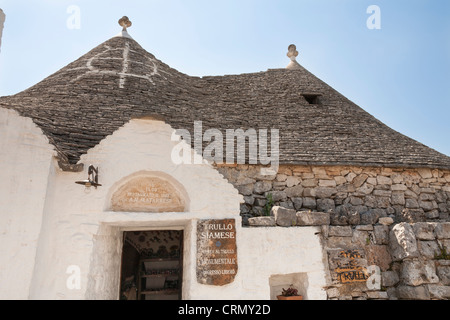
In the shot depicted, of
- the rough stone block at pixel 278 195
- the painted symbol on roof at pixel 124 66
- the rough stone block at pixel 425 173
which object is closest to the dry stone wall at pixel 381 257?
the rough stone block at pixel 278 195

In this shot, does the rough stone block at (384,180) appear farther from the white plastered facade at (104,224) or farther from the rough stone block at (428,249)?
the white plastered facade at (104,224)

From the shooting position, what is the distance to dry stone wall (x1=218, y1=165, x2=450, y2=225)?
5887 mm

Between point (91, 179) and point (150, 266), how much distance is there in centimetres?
362

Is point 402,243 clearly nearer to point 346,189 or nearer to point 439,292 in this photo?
point 439,292

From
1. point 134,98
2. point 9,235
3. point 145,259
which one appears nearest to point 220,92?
point 134,98

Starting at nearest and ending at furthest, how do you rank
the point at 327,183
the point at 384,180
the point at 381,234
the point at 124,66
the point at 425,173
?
the point at 381,234, the point at 327,183, the point at 384,180, the point at 425,173, the point at 124,66

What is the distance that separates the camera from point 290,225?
14.6ft

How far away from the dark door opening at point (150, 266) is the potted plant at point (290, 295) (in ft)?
9.38

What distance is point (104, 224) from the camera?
3.97 meters

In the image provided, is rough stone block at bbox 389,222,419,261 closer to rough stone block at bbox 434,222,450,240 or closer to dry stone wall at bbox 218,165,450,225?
rough stone block at bbox 434,222,450,240

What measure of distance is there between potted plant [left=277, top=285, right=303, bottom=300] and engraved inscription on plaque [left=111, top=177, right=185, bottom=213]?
6.36 ft

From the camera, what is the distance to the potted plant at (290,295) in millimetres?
4139

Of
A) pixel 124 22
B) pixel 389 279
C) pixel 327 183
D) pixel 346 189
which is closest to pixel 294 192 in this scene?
pixel 327 183
